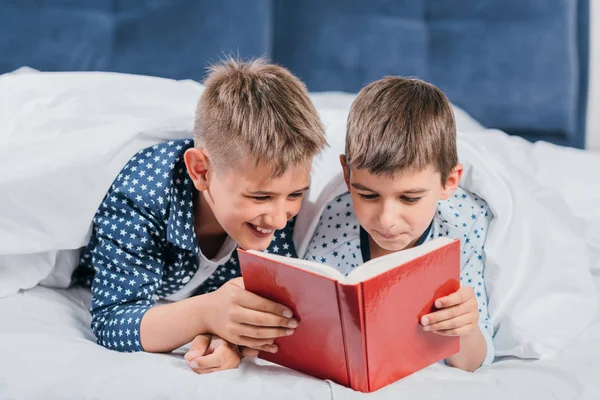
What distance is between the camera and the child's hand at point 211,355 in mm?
992

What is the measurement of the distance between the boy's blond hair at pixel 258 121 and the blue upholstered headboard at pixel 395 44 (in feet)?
2.80

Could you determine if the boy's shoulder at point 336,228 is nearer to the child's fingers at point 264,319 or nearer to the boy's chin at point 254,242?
the boy's chin at point 254,242

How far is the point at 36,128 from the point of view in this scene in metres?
1.33

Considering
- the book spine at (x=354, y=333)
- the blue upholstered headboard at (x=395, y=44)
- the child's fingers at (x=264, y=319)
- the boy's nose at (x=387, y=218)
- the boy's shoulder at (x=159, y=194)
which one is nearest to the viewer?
the book spine at (x=354, y=333)

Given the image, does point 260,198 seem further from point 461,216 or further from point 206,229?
point 461,216

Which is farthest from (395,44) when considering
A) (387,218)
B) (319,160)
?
(387,218)

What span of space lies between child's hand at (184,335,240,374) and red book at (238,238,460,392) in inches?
2.7

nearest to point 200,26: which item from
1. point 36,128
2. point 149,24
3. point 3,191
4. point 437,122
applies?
point 149,24

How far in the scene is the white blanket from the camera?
103 centimetres

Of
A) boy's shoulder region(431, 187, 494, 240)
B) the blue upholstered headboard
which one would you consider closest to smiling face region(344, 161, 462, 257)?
boy's shoulder region(431, 187, 494, 240)

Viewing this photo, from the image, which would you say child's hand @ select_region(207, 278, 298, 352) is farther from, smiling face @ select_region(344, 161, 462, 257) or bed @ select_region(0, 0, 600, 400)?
smiling face @ select_region(344, 161, 462, 257)

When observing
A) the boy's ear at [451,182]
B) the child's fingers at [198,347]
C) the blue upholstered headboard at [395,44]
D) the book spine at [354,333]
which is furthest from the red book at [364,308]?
the blue upholstered headboard at [395,44]

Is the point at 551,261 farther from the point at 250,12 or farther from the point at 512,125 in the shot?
the point at 250,12

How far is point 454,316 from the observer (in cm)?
96
